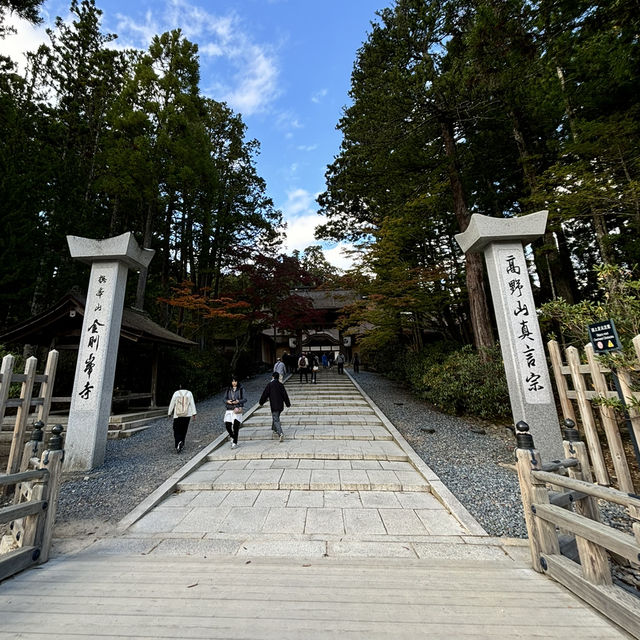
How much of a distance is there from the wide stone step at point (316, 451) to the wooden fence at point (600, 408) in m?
2.60

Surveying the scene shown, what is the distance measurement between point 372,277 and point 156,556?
9.16 metres

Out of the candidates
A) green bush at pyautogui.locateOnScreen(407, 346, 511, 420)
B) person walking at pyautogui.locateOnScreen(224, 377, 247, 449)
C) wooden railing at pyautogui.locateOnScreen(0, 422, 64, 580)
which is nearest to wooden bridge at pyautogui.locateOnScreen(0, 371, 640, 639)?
wooden railing at pyautogui.locateOnScreen(0, 422, 64, 580)

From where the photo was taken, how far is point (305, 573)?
8.00 ft

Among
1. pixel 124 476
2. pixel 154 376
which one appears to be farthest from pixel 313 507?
pixel 154 376

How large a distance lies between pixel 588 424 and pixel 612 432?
10.5 inches

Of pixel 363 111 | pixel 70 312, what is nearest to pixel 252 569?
pixel 70 312

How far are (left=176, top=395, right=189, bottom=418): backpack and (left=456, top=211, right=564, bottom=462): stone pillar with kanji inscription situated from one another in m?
6.07

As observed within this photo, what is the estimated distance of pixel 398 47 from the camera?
9.17m

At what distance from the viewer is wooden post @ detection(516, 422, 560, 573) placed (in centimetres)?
246

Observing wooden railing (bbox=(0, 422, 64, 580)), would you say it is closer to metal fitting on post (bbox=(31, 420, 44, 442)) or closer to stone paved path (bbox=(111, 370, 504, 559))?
metal fitting on post (bbox=(31, 420, 44, 442))

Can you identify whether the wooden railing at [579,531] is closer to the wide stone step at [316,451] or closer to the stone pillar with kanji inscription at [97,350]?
the wide stone step at [316,451]

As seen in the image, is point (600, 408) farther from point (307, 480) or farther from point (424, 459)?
point (307, 480)

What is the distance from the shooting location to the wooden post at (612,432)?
3.46 meters

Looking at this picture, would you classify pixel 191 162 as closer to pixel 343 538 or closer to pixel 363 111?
pixel 363 111
